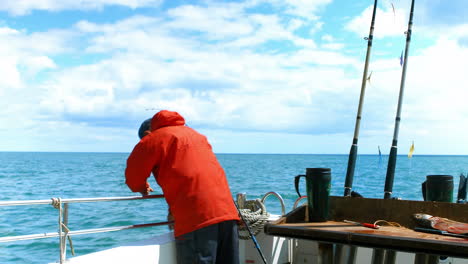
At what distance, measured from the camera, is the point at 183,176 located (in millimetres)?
2650

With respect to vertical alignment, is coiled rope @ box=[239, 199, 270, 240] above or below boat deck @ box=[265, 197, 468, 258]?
below

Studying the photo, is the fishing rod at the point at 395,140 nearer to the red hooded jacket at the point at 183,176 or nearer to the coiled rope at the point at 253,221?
the coiled rope at the point at 253,221

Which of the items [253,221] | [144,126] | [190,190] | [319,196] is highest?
[144,126]

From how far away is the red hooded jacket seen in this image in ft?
8.65

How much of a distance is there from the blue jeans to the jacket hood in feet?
2.36

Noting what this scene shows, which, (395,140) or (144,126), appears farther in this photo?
(395,140)

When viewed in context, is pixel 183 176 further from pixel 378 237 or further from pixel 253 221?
pixel 253 221

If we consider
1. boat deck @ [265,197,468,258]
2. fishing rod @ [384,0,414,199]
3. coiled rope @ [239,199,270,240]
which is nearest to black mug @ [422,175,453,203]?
boat deck @ [265,197,468,258]

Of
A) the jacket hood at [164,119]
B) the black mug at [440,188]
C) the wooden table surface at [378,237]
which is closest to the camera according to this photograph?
the wooden table surface at [378,237]

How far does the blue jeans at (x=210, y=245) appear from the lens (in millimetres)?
2662

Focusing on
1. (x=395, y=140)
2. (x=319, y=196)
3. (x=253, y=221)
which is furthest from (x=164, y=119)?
(x=395, y=140)

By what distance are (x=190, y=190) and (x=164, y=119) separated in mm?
523

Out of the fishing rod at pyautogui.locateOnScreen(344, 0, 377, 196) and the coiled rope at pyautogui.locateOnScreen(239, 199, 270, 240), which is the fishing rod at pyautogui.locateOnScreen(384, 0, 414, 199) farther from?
the coiled rope at pyautogui.locateOnScreen(239, 199, 270, 240)

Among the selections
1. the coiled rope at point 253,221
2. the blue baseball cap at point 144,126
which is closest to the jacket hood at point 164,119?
the blue baseball cap at point 144,126
